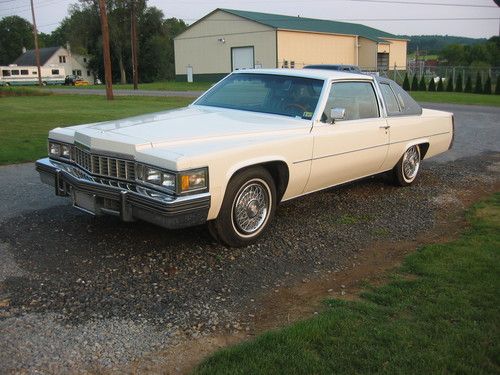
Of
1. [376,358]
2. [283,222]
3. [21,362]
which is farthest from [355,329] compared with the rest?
[283,222]

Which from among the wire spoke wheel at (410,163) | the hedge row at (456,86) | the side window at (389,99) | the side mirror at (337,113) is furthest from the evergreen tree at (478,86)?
the side mirror at (337,113)

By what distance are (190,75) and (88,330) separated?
53.7 meters

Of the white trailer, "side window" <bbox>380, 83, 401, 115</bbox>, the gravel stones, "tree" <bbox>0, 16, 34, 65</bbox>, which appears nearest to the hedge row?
"side window" <bbox>380, 83, 401, 115</bbox>

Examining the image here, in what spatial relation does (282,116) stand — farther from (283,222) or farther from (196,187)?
(196,187)

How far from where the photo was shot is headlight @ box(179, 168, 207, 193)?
4297 mm

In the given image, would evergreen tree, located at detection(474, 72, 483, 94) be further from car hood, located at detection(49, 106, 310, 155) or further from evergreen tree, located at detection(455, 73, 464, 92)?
car hood, located at detection(49, 106, 310, 155)

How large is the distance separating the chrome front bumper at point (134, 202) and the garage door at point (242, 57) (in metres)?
46.1

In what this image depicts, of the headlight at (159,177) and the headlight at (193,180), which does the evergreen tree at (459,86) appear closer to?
the headlight at (193,180)

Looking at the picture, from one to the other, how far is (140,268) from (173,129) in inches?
50.4

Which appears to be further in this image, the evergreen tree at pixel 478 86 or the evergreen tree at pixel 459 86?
the evergreen tree at pixel 459 86

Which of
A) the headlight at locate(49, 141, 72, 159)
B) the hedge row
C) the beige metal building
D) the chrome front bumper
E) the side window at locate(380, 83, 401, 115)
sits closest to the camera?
the chrome front bumper

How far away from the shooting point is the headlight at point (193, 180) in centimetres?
430

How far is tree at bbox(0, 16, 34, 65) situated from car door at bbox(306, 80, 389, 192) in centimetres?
11119

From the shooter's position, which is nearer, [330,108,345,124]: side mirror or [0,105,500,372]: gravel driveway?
[0,105,500,372]: gravel driveway
